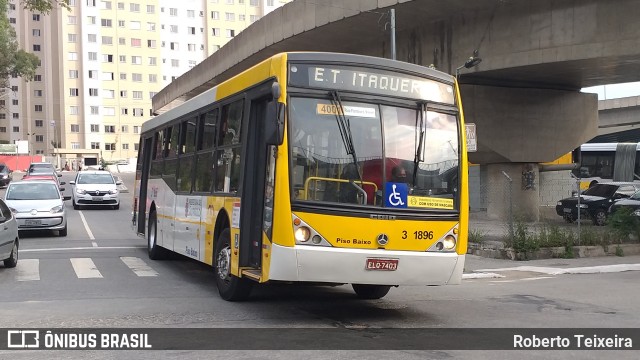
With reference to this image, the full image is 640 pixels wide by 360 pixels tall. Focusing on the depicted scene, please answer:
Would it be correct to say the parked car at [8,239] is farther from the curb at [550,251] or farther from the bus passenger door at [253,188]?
the curb at [550,251]

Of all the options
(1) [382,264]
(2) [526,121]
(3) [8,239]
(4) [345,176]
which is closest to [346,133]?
(4) [345,176]

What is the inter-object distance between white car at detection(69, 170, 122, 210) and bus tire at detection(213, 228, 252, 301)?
2192cm

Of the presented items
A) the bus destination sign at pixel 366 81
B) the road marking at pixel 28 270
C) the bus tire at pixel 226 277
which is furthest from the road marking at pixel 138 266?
the bus destination sign at pixel 366 81

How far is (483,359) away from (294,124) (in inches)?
135

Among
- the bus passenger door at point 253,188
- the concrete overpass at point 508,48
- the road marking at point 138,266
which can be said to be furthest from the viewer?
the concrete overpass at point 508,48

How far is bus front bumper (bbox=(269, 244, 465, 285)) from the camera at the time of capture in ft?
25.0

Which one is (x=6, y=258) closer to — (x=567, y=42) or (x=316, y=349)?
(x=316, y=349)

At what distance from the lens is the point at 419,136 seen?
27.1 ft

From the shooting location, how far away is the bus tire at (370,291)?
397 inches

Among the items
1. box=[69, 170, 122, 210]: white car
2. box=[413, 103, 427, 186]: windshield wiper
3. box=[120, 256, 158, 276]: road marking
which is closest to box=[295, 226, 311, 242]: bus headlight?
box=[413, 103, 427, 186]: windshield wiper

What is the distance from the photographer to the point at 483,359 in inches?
254

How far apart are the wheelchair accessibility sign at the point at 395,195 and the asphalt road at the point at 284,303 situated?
152 cm

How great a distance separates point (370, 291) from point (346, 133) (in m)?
3.26

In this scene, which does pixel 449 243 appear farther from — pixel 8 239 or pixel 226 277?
pixel 8 239
